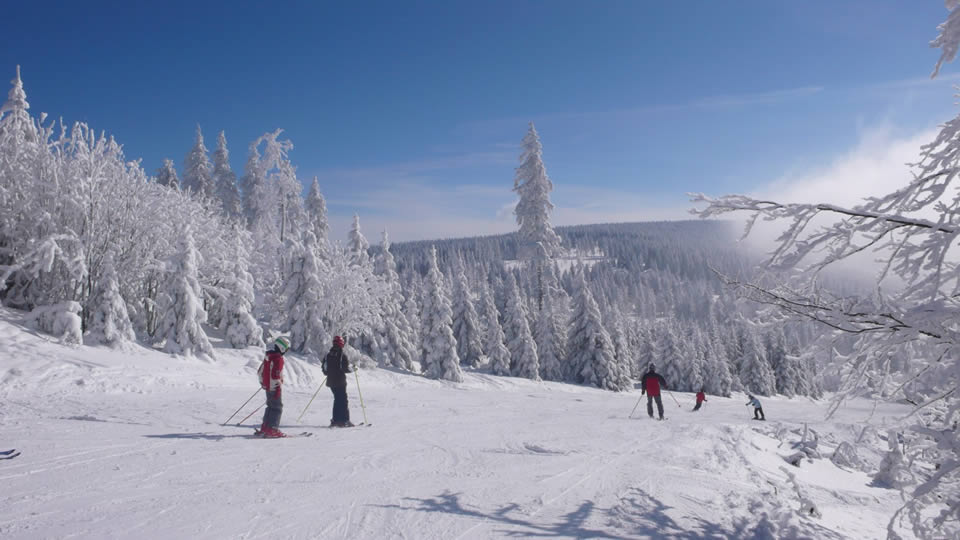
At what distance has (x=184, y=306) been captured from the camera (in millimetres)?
16766

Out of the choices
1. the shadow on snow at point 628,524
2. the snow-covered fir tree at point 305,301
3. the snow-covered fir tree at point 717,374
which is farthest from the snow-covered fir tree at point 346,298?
the snow-covered fir tree at point 717,374

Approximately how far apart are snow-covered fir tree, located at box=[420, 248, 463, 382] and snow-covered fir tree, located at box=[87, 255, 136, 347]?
636 inches

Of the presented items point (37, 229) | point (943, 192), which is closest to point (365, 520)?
point (943, 192)

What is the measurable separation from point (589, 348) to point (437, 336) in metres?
15.6

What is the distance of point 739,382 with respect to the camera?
183ft

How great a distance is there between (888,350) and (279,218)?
3645cm

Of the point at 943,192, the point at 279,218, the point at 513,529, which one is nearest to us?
the point at 943,192

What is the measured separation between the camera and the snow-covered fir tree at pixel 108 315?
14.6 meters

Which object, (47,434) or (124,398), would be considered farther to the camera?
(124,398)

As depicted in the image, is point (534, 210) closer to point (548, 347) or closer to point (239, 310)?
point (548, 347)

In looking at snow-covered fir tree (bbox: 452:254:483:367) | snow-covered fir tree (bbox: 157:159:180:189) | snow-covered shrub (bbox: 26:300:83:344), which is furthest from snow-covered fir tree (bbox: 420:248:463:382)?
snow-covered fir tree (bbox: 157:159:180:189)

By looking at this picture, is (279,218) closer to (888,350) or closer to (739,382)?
(888,350)

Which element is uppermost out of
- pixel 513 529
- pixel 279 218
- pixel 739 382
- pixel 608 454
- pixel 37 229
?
pixel 279 218

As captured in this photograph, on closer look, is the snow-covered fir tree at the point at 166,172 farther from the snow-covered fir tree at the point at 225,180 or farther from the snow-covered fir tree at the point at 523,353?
the snow-covered fir tree at the point at 523,353
